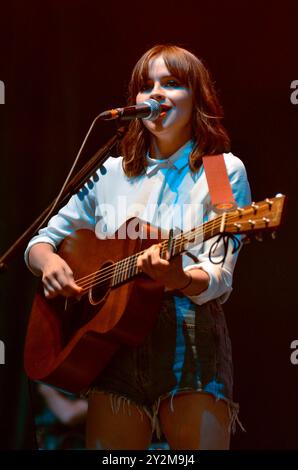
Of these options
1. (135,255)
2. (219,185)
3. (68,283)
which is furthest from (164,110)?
(68,283)

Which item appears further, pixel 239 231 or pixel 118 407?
pixel 118 407

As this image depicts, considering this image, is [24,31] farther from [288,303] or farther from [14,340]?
[288,303]

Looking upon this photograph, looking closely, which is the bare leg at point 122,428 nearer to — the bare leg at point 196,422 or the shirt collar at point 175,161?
the bare leg at point 196,422

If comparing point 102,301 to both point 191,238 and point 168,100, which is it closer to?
point 191,238

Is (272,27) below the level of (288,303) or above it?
above

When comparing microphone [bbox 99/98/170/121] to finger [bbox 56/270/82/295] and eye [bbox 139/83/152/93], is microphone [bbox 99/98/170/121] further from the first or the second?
finger [bbox 56/270/82/295]

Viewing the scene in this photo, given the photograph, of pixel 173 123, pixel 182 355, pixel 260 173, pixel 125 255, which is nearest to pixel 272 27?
pixel 260 173

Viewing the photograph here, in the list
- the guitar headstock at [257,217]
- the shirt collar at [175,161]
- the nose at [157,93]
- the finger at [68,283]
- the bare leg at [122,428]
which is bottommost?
the bare leg at [122,428]

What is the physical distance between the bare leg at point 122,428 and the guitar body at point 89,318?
4.6 inches

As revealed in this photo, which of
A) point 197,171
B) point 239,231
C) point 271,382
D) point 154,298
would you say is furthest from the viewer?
point 271,382

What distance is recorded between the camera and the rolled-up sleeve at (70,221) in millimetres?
2477

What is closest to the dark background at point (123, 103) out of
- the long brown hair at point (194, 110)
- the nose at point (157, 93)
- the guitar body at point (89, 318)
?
the long brown hair at point (194, 110)

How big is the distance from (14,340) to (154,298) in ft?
4.30

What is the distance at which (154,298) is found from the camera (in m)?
2.07
